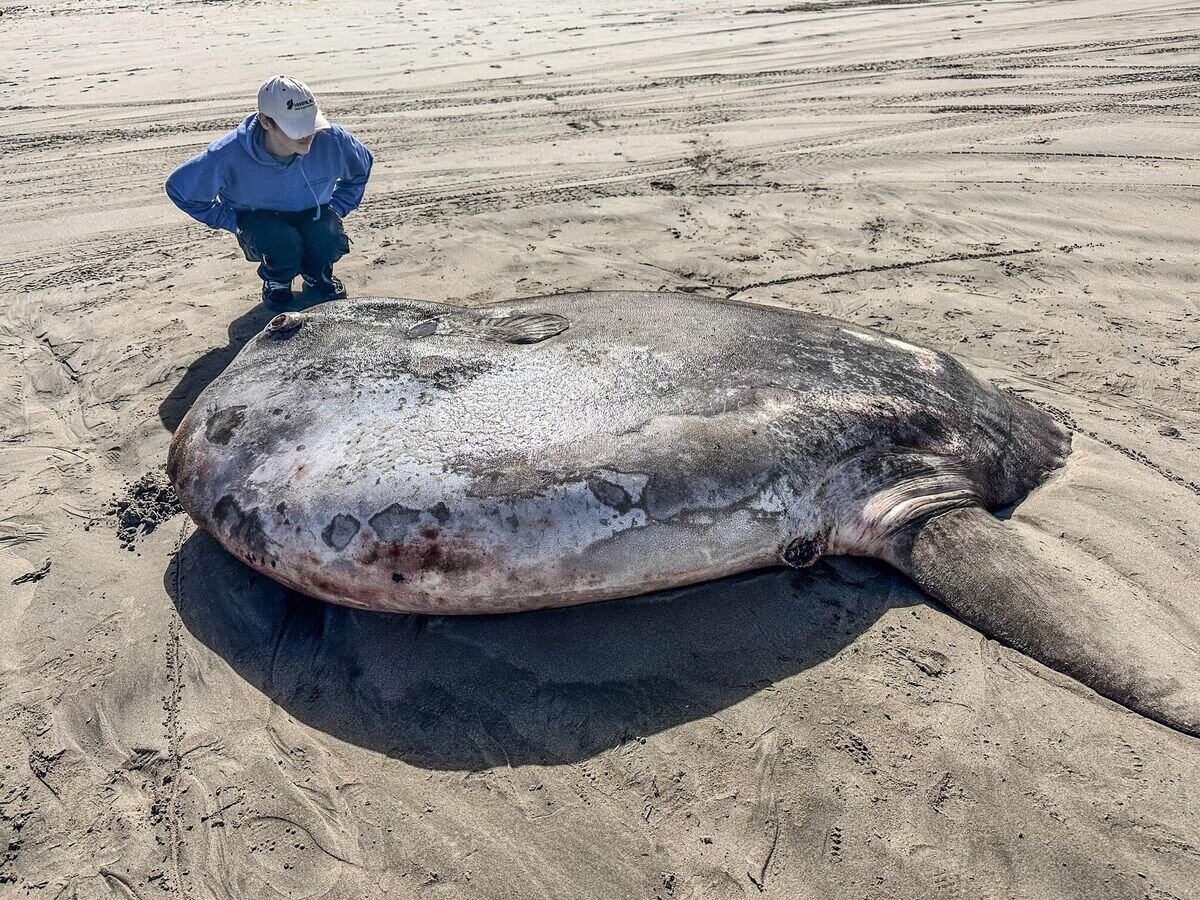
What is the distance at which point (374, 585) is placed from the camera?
2820 mm

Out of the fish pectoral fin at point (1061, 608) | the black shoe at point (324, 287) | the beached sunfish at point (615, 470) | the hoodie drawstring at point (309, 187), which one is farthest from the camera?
the black shoe at point (324, 287)

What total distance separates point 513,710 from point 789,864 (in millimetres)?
961

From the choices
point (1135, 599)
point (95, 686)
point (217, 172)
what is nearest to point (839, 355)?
point (1135, 599)

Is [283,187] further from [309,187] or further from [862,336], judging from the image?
[862,336]

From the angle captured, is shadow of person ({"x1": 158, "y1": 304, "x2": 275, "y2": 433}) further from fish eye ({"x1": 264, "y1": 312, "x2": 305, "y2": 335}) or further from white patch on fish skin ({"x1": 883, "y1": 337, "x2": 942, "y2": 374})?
white patch on fish skin ({"x1": 883, "y1": 337, "x2": 942, "y2": 374})

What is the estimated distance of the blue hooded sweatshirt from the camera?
462cm

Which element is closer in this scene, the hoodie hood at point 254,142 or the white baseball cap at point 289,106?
the white baseball cap at point 289,106

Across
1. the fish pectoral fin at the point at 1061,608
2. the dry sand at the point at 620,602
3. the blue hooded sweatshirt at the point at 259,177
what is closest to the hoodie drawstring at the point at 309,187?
the blue hooded sweatshirt at the point at 259,177

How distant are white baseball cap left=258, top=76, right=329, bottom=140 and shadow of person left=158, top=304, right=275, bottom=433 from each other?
1220mm

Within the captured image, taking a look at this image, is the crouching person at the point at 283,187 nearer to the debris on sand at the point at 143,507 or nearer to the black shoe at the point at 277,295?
the black shoe at the point at 277,295

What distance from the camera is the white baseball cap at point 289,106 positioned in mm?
4277

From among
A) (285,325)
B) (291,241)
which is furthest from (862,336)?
(291,241)

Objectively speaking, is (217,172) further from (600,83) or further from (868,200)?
(600,83)

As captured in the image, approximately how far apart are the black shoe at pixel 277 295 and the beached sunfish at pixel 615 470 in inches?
65.6
